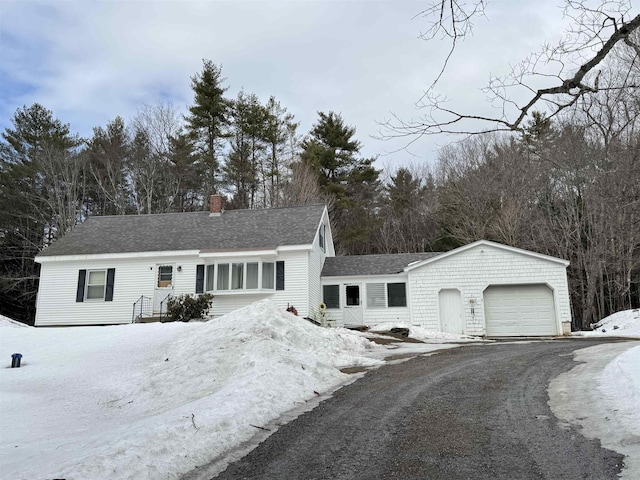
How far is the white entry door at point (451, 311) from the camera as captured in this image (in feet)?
65.4

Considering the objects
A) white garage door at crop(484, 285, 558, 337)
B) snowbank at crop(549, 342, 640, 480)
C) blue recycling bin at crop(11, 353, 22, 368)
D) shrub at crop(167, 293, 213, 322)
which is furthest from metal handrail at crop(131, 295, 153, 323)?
snowbank at crop(549, 342, 640, 480)

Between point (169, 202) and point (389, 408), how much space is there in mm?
29686

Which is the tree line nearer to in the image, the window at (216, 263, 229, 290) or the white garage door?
the white garage door

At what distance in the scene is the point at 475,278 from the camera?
19984 mm

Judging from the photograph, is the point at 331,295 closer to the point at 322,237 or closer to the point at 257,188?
the point at 322,237

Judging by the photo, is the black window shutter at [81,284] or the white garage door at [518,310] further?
the black window shutter at [81,284]

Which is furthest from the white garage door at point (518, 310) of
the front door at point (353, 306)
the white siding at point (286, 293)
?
the white siding at point (286, 293)

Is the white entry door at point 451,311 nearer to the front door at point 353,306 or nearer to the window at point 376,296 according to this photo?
the window at point 376,296

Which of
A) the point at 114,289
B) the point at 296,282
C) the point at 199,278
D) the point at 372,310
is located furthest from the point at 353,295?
the point at 114,289

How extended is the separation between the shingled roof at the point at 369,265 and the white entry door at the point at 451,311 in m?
2.21

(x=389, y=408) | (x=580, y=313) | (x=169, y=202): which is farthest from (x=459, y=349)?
(x=169, y=202)

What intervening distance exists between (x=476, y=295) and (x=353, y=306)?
538 cm

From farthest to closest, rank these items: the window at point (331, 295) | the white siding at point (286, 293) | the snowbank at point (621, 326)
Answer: the window at point (331, 295) < the white siding at point (286, 293) < the snowbank at point (621, 326)

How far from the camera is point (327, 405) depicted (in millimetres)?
6480
